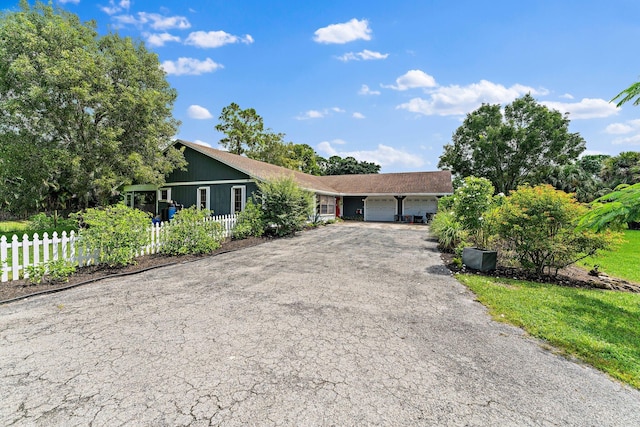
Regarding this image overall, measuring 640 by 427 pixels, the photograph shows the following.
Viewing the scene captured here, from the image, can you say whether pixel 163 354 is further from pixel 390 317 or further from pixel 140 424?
pixel 390 317

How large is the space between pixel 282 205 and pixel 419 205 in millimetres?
15028

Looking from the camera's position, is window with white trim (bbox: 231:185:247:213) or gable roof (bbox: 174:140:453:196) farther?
gable roof (bbox: 174:140:453:196)

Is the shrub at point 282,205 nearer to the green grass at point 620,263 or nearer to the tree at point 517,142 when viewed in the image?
the green grass at point 620,263

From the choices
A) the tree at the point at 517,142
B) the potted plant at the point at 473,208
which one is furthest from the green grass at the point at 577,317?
the tree at the point at 517,142

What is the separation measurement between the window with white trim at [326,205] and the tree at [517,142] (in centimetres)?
1654

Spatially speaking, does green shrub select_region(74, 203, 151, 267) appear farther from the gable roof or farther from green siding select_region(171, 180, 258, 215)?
the gable roof

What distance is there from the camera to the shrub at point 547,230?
6.16 metres

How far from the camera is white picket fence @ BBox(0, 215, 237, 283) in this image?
5188 millimetres

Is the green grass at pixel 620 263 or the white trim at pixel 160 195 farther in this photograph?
the white trim at pixel 160 195

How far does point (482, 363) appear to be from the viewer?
2957mm

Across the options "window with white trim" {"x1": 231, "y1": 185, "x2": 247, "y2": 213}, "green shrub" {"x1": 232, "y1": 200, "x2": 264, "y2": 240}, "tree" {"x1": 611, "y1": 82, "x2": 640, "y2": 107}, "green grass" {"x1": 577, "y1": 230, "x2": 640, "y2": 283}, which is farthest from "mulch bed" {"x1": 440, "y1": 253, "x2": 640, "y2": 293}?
"window with white trim" {"x1": 231, "y1": 185, "x2": 247, "y2": 213}


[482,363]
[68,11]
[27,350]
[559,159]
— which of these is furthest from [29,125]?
[559,159]

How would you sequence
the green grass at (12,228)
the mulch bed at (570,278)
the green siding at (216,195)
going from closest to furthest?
the mulch bed at (570,278), the green grass at (12,228), the green siding at (216,195)

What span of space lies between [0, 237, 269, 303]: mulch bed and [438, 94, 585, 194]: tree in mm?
28560
